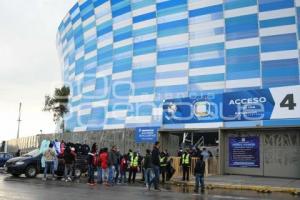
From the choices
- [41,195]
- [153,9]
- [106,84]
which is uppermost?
→ [153,9]

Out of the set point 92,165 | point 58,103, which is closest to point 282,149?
point 92,165

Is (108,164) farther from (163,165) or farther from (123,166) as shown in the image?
(163,165)

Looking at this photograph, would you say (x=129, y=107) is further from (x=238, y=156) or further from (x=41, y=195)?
(x=41, y=195)

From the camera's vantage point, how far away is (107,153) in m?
21.6

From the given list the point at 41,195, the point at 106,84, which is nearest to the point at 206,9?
the point at 106,84

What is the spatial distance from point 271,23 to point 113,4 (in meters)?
18.2

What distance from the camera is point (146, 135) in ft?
99.3

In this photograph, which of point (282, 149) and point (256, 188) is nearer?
point (256, 188)

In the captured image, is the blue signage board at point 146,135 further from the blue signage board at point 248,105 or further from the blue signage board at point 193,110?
the blue signage board at point 248,105

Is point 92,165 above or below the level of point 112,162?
below

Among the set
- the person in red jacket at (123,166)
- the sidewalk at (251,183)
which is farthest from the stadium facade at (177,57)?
the person in red jacket at (123,166)

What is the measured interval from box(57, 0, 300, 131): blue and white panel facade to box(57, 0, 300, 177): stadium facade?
79mm

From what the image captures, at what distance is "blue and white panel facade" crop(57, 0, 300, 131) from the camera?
37812mm

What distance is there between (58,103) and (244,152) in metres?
A: 33.4
